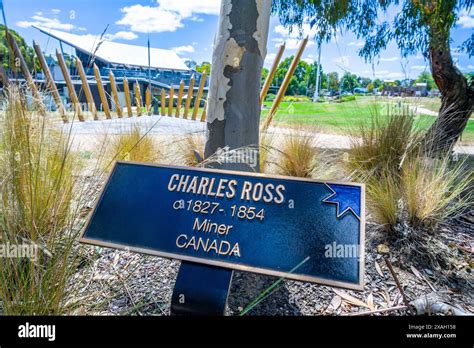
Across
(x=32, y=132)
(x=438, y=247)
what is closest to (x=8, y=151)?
(x=32, y=132)

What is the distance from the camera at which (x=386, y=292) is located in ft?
7.33

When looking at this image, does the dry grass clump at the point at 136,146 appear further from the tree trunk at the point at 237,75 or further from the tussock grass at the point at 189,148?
the tree trunk at the point at 237,75

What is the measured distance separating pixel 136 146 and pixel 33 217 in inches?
81.7

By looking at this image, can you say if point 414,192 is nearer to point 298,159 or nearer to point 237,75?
point 298,159

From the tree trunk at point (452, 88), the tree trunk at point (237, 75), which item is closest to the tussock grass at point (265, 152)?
the tree trunk at point (237, 75)

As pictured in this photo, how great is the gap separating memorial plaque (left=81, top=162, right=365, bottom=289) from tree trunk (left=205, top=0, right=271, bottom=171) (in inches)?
26.3

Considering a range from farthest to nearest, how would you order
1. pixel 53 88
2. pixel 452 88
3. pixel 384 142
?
1. pixel 452 88
2. pixel 53 88
3. pixel 384 142

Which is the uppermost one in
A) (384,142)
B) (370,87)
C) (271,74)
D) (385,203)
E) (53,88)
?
(271,74)

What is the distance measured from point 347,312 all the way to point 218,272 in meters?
0.89

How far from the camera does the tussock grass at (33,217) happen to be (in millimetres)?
1650

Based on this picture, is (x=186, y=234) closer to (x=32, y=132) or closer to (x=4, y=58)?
(x=32, y=132)

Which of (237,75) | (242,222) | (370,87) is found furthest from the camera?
(370,87)

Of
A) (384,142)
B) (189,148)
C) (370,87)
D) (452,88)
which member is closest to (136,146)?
(189,148)

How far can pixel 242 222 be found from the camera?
1862 millimetres
